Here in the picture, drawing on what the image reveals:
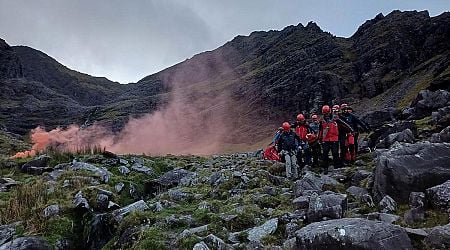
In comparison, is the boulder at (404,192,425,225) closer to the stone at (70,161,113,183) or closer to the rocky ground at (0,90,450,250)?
the rocky ground at (0,90,450,250)

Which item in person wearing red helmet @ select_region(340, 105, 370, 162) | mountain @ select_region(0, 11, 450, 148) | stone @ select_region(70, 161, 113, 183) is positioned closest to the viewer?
person wearing red helmet @ select_region(340, 105, 370, 162)

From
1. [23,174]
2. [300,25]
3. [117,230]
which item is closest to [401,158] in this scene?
[117,230]

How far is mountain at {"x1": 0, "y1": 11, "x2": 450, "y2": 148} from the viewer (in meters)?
84.9

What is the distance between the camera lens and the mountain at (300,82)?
279 ft

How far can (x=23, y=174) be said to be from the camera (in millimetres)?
18578

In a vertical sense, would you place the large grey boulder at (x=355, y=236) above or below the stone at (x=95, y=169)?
below

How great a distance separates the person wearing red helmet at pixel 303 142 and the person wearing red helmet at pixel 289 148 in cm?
57

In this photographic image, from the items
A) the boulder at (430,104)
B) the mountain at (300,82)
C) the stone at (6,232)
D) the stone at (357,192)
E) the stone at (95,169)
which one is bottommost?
the stone at (6,232)

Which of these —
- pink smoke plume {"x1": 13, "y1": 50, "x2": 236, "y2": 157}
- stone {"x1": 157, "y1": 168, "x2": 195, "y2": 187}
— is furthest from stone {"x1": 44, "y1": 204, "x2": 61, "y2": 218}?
pink smoke plume {"x1": 13, "y1": 50, "x2": 236, "y2": 157}

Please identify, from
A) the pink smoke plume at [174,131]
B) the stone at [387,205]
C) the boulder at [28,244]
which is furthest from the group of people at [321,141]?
the pink smoke plume at [174,131]

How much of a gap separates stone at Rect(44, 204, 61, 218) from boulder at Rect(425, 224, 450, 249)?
33.1ft

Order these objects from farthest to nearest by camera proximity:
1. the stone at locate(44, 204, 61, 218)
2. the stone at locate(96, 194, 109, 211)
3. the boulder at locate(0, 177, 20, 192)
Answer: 1. the boulder at locate(0, 177, 20, 192)
2. the stone at locate(96, 194, 109, 211)
3. the stone at locate(44, 204, 61, 218)

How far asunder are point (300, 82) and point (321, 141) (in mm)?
81793

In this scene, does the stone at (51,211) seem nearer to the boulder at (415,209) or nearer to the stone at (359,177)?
the stone at (359,177)
